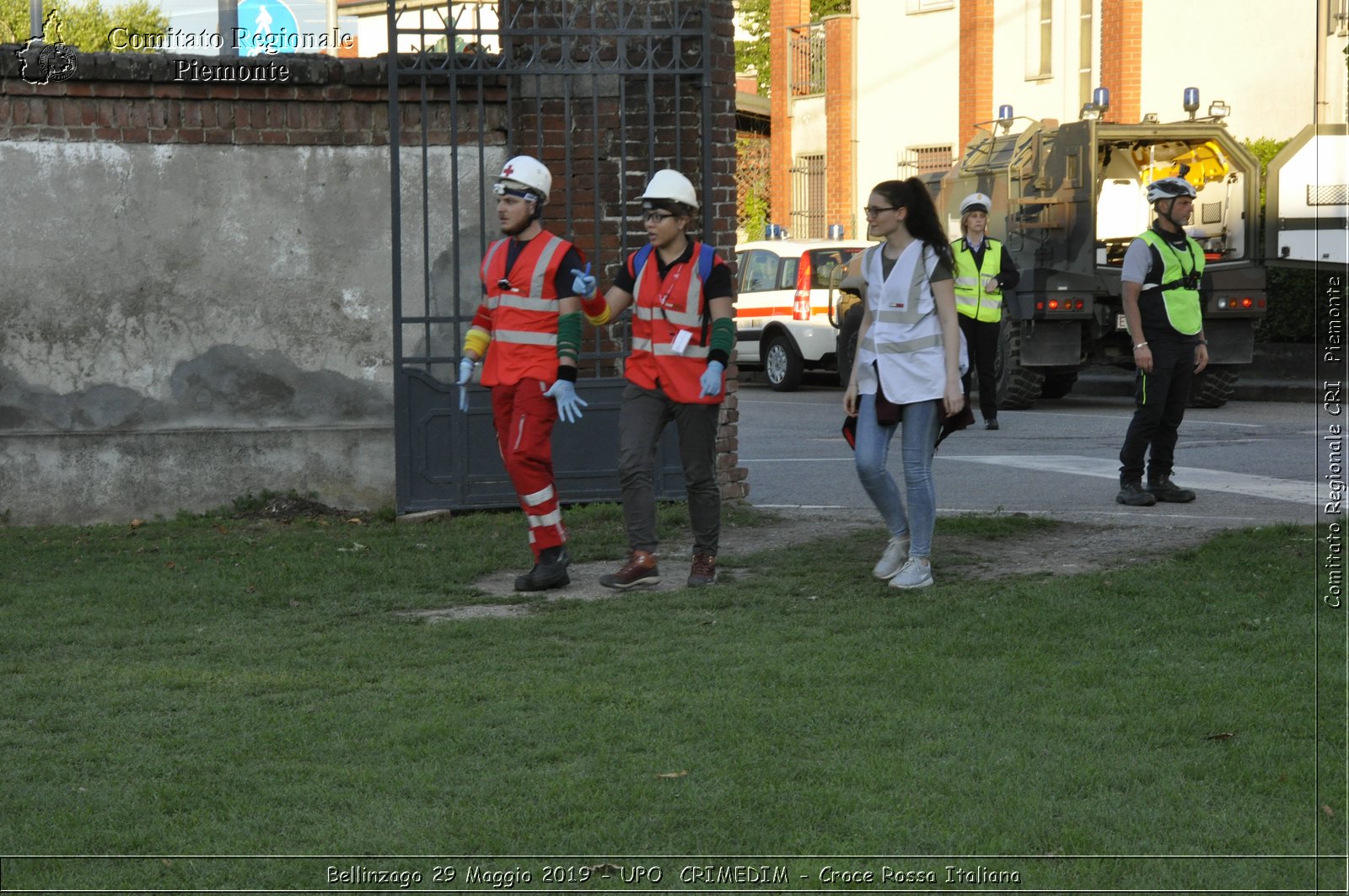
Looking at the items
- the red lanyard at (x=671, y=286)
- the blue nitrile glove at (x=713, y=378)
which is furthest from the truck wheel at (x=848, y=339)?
the blue nitrile glove at (x=713, y=378)

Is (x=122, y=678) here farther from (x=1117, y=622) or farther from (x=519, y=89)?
(x=519, y=89)

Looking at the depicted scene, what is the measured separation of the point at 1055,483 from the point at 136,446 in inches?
220

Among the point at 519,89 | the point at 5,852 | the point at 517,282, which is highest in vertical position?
the point at 519,89

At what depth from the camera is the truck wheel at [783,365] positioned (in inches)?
822

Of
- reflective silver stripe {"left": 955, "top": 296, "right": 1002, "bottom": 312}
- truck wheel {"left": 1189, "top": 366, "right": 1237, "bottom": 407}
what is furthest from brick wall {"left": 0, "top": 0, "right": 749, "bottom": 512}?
truck wheel {"left": 1189, "top": 366, "right": 1237, "bottom": 407}

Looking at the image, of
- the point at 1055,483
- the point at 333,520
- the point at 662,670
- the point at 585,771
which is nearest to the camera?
the point at 585,771

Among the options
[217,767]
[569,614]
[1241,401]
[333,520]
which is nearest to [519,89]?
[333,520]

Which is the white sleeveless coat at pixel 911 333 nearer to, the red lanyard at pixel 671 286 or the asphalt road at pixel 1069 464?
the red lanyard at pixel 671 286

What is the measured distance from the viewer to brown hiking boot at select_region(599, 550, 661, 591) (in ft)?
24.9

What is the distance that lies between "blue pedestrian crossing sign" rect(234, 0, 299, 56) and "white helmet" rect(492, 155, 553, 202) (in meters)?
7.83

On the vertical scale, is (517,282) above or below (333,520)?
above

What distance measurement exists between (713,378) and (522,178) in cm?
119

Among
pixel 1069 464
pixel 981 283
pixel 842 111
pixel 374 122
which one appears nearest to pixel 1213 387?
pixel 981 283

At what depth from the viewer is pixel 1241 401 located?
17984 millimetres
